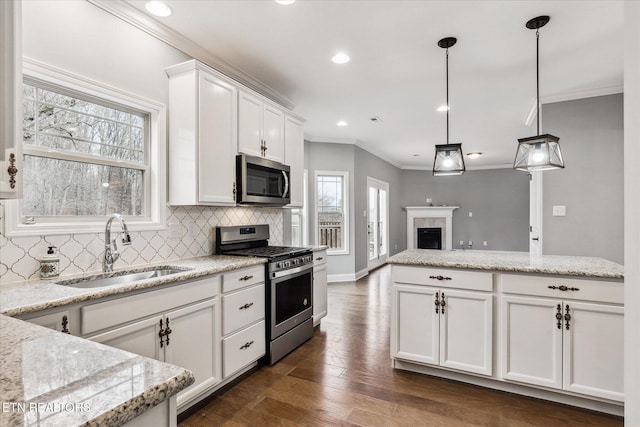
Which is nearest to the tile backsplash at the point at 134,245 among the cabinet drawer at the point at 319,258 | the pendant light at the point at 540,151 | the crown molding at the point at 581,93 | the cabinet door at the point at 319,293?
the cabinet drawer at the point at 319,258

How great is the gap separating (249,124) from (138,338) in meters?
2.02

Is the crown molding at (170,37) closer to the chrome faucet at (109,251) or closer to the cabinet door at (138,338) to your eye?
the chrome faucet at (109,251)

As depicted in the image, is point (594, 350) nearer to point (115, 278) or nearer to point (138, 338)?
point (138, 338)

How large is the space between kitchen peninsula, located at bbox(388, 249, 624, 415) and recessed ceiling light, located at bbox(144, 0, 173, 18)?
2525mm

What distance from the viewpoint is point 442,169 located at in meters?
2.85

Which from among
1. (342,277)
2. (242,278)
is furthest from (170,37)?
(342,277)

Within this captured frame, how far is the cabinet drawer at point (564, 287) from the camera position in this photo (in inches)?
82.7

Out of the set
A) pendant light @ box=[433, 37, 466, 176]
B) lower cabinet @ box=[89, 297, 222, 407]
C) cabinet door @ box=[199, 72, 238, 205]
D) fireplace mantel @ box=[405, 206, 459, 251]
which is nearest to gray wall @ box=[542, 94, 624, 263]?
pendant light @ box=[433, 37, 466, 176]

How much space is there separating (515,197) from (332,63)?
26.5 feet

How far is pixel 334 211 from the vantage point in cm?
638

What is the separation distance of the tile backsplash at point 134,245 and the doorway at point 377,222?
4.11 m

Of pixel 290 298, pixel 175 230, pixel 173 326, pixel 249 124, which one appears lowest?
pixel 290 298

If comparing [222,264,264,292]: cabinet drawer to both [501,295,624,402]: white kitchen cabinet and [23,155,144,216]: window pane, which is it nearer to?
[23,155,144,216]: window pane

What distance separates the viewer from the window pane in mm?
1955
